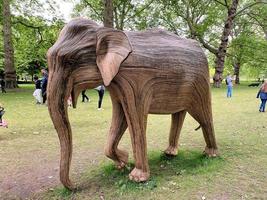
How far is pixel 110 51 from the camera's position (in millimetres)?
4281

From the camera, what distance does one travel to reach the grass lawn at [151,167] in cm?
470

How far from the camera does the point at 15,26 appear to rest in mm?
27625

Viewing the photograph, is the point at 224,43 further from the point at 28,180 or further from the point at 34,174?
the point at 28,180

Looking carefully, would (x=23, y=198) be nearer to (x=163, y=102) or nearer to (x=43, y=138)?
(x=163, y=102)

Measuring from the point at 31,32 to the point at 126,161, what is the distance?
24.2m

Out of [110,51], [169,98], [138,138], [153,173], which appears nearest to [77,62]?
[110,51]

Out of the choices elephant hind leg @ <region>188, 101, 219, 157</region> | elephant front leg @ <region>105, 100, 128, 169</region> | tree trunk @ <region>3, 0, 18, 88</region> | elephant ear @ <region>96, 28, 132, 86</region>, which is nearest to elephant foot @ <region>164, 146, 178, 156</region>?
elephant hind leg @ <region>188, 101, 219, 157</region>

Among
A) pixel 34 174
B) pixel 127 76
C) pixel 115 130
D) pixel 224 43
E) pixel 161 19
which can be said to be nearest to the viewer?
pixel 127 76

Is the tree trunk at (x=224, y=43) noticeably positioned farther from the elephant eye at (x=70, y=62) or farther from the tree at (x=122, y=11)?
the elephant eye at (x=70, y=62)

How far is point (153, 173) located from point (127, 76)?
1738 mm

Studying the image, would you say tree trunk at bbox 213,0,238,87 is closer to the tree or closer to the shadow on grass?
the tree

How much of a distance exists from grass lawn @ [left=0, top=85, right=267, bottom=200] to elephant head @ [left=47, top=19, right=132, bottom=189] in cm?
93

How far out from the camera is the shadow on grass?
4.82 metres

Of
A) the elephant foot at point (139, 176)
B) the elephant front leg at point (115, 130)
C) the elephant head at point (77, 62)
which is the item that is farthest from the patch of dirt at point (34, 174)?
the elephant foot at point (139, 176)
